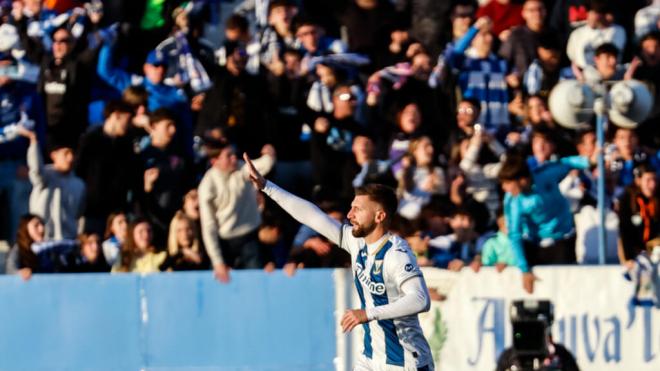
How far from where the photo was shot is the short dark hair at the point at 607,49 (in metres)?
14.8

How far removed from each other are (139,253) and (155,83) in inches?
87.6

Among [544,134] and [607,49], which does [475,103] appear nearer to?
[544,134]

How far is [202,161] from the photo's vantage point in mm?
14320

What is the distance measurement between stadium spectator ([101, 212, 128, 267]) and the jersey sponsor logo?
508 centimetres

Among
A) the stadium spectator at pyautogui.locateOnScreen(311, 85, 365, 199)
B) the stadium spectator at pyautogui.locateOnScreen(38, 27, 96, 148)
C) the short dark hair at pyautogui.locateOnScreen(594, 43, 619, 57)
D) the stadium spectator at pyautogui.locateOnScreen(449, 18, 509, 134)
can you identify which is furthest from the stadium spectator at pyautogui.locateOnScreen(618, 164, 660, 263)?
the stadium spectator at pyautogui.locateOnScreen(38, 27, 96, 148)

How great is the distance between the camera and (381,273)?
8539 millimetres

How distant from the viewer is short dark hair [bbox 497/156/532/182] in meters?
13.1

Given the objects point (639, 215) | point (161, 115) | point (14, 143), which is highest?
point (161, 115)

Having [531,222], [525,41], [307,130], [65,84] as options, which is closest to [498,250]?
[531,222]

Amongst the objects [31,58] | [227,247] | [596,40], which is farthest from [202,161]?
[596,40]

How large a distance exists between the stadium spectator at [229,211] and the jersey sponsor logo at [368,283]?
15.5 ft

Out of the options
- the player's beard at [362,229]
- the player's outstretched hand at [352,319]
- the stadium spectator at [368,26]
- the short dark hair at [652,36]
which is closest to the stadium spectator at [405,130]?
the stadium spectator at [368,26]

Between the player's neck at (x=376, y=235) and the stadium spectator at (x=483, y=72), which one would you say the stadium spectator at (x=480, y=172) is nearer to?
the stadium spectator at (x=483, y=72)

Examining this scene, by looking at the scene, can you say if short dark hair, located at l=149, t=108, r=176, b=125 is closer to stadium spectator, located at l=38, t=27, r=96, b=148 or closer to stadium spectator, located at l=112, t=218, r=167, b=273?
stadium spectator, located at l=38, t=27, r=96, b=148
